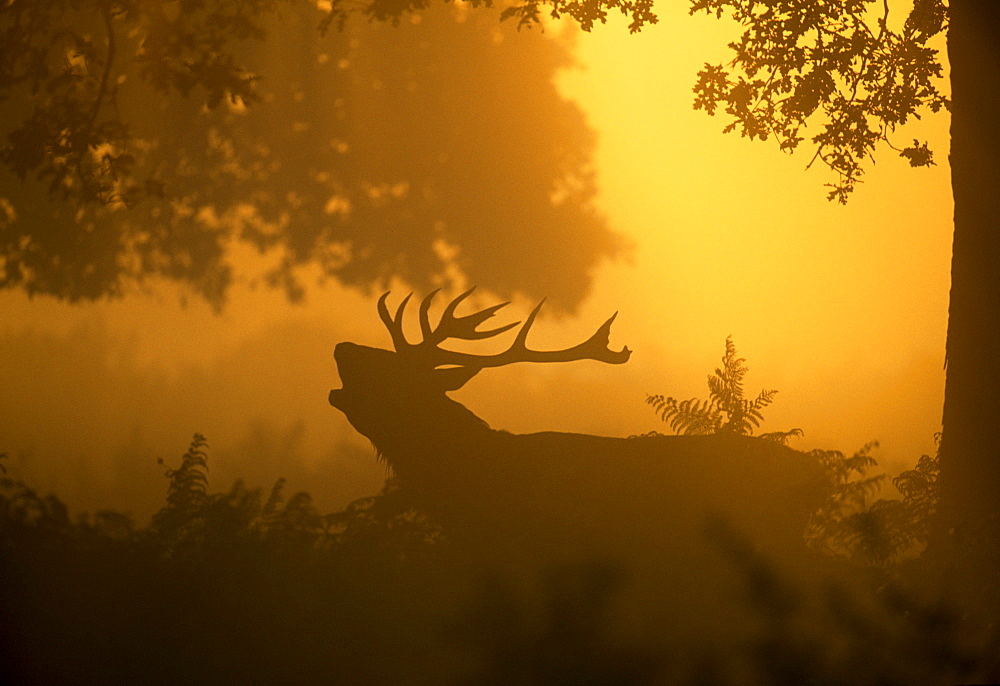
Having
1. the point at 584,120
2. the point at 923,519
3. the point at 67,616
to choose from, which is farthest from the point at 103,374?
the point at 923,519

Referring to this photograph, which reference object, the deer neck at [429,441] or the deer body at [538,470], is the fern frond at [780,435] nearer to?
the deer body at [538,470]

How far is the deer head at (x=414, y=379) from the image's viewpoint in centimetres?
878

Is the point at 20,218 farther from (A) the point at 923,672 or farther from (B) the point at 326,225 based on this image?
(A) the point at 923,672

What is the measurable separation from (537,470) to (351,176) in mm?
9879

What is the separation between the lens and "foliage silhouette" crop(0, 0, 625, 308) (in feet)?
53.5

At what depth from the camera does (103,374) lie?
13.8 meters

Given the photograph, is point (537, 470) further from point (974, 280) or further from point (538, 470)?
point (974, 280)

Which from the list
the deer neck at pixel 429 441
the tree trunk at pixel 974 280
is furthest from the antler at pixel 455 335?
the tree trunk at pixel 974 280

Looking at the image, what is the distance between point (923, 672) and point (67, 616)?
211 inches

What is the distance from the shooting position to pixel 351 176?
1689 centimetres

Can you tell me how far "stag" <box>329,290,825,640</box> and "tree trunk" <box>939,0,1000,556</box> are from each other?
161cm

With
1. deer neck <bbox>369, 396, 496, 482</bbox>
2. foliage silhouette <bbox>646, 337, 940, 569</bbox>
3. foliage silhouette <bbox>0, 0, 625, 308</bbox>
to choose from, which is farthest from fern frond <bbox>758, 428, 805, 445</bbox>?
foliage silhouette <bbox>0, 0, 625, 308</bbox>

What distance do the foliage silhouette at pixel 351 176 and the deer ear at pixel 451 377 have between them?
7560 millimetres

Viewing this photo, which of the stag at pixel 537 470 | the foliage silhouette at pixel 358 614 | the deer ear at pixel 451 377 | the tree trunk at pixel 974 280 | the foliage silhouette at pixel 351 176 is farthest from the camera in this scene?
the foliage silhouette at pixel 351 176
